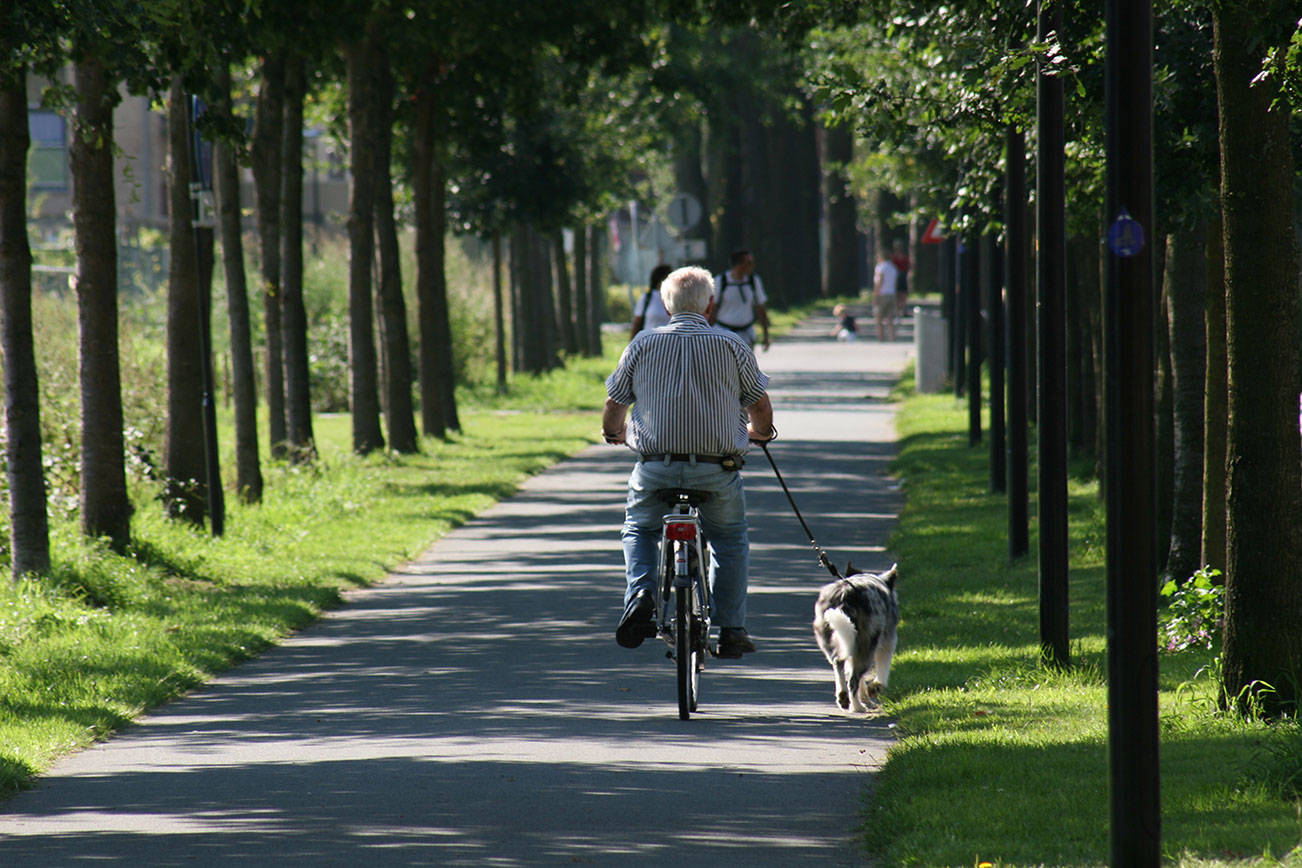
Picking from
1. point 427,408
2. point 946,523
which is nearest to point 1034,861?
point 946,523

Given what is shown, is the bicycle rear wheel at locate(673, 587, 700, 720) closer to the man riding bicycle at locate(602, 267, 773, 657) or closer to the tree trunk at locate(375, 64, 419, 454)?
the man riding bicycle at locate(602, 267, 773, 657)

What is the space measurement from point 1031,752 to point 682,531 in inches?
69.2

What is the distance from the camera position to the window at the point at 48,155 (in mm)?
53750

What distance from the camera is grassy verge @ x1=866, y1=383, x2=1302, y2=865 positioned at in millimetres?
5738

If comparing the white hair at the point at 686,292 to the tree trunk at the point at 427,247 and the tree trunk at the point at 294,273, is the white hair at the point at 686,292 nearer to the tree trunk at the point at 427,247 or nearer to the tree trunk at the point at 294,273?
the tree trunk at the point at 294,273

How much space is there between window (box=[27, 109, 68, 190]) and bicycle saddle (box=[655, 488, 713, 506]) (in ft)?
156

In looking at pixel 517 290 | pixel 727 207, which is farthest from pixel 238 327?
pixel 727 207

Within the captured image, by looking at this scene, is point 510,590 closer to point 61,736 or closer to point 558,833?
point 61,736

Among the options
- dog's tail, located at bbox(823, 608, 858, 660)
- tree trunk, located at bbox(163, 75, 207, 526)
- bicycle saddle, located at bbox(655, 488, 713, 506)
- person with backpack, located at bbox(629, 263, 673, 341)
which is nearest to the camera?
dog's tail, located at bbox(823, 608, 858, 660)

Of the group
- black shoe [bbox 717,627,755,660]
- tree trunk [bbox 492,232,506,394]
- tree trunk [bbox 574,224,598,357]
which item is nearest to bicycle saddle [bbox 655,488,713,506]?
black shoe [bbox 717,627,755,660]

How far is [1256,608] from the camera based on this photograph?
7.35 metres

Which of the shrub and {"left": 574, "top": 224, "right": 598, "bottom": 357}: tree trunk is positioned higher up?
{"left": 574, "top": 224, "right": 598, "bottom": 357}: tree trunk

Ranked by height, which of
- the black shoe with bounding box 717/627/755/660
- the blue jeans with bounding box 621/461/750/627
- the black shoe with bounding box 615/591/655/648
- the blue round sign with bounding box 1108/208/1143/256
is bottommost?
the black shoe with bounding box 717/627/755/660

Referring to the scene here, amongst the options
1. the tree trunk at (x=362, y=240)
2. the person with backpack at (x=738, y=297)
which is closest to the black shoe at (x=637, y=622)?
the person with backpack at (x=738, y=297)
